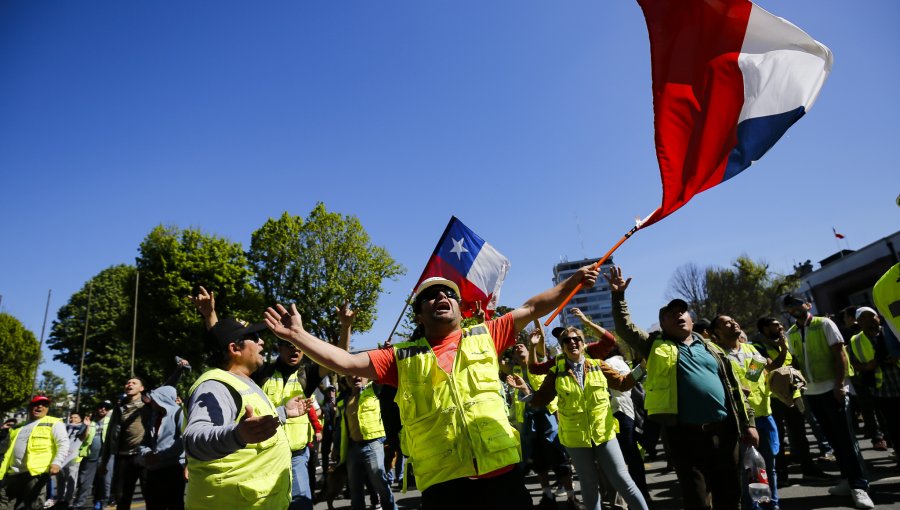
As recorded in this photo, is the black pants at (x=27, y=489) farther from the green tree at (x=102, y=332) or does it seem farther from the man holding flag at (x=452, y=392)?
the green tree at (x=102, y=332)

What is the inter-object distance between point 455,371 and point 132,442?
6.79 metres

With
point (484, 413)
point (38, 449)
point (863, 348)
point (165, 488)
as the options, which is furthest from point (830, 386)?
point (38, 449)

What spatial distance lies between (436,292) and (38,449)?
903 centimetres

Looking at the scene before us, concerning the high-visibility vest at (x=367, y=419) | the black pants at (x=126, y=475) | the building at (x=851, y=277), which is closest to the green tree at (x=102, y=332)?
the black pants at (x=126, y=475)

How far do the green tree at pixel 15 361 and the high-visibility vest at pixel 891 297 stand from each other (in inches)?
1963

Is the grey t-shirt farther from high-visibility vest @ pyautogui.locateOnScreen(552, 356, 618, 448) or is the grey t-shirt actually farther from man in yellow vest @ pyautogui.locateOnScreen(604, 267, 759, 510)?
high-visibility vest @ pyautogui.locateOnScreen(552, 356, 618, 448)

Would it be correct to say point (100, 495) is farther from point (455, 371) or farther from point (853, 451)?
point (853, 451)

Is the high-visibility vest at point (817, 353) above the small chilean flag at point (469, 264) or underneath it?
underneath

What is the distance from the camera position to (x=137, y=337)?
3369 centimetres

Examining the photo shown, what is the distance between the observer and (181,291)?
32750 mm

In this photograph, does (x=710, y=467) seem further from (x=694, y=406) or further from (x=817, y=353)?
(x=817, y=353)

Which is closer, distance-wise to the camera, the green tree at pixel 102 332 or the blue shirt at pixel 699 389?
the blue shirt at pixel 699 389

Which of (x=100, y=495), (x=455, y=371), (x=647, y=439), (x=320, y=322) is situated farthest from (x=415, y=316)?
(x=320, y=322)

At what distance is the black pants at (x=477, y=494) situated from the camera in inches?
106
